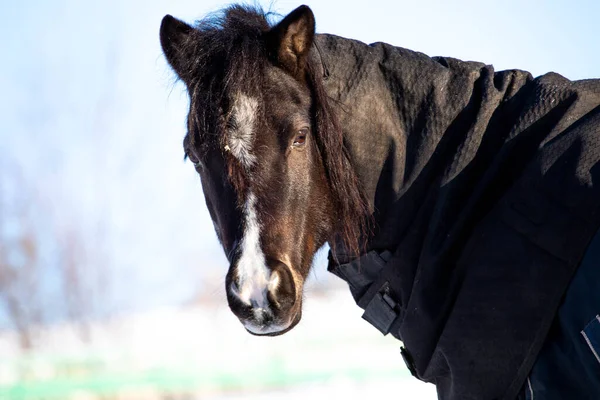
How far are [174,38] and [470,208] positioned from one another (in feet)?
4.86

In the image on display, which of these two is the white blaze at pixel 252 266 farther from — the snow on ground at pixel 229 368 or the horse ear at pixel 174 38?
the snow on ground at pixel 229 368

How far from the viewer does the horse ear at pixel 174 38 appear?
3125 mm

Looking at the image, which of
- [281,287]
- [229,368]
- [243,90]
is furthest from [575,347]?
[229,368]

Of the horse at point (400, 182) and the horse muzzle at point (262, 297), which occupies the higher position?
the horse at point (400, 182)

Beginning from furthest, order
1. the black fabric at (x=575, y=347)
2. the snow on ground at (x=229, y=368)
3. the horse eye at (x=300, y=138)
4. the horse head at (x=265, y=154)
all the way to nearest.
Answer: the snow on ground at (x=229, y=368) < the horse eye at (x=300, y=138) < the horse head at (x=265, y=154) < the black fabric at (x=575, y=347)

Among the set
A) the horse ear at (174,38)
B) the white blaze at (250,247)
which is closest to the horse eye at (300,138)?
the white blaze at (250,247)

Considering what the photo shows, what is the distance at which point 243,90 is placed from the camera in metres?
2.82

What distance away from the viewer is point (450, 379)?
9.21 feet

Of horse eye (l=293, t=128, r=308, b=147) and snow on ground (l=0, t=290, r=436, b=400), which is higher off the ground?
horse eye (l=293, t=128, r=308, b=147)

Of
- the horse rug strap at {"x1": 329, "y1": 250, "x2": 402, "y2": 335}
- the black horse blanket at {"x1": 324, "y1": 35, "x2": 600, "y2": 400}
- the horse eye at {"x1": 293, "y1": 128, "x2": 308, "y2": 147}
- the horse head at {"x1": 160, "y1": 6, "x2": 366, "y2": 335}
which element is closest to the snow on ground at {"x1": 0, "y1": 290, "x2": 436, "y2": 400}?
the horse rug strap at {"x1": 329, "y1": 250, "x2": 402, "y2": 335}

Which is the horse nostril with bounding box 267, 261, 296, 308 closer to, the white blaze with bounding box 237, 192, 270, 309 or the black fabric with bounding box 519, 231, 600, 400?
the white blaze with bounding box 237, 192, 270, 309

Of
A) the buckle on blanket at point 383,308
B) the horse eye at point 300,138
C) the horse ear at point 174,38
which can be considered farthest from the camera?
the horse ear at point 174,38

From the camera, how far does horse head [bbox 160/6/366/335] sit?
262 centimetres

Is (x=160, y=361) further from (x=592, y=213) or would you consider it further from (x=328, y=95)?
(x=592, y=213)
